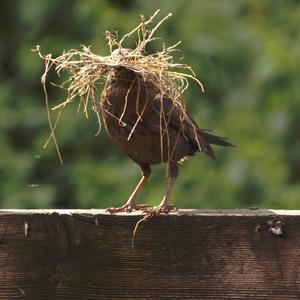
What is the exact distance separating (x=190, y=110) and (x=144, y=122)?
416 cm

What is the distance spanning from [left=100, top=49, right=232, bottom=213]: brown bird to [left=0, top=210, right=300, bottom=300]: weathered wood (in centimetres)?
22

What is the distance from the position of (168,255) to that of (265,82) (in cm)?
568

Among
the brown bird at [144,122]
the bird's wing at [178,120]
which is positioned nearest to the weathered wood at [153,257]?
the brown bird at [144,122]

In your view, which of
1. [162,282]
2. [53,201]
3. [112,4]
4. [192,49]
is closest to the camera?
[162,282]

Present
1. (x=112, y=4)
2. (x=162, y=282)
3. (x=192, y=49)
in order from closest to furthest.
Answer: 1. (x=162, y=282)
2. (x=192, y=49)
3. (x=112, y=4)

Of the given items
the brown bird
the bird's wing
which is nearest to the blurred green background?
the bird's wing

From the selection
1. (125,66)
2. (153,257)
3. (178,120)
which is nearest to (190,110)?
(178,120)

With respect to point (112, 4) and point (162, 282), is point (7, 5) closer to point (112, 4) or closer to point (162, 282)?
point (112, 4)

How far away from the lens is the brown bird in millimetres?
3646

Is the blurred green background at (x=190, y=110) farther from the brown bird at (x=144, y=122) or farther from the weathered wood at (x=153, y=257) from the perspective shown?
the weathered wood at (x=153, y=257)

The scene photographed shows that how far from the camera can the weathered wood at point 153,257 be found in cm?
302

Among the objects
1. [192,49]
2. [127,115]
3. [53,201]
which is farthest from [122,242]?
[192,49]

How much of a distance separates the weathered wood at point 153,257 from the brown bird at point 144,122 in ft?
0.73

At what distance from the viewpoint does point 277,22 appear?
9.54m
